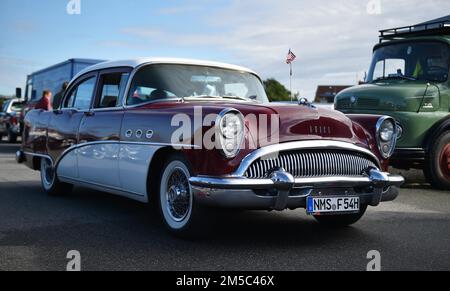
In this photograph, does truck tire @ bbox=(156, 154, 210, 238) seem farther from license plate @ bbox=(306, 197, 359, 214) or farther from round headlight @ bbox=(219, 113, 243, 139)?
license plate @ bbox=(306, 197, 359, 214)

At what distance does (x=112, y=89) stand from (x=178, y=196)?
6.37ft

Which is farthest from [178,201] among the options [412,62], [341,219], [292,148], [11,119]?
[11,119]

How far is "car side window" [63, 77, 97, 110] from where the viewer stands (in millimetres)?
6684

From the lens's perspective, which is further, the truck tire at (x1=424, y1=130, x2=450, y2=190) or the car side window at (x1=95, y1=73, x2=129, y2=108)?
the truck tire at (x1=424, y1=130, x2=450, y2=190)

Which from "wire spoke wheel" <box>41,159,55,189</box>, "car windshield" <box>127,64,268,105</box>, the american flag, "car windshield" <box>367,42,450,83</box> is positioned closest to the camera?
"car windshield" <box>127,64,268,105</box>

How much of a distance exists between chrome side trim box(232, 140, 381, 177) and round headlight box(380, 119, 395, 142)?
436mm

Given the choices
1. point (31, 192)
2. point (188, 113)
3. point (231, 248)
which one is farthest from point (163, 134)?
point (31, 192)

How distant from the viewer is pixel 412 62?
31.5 feet

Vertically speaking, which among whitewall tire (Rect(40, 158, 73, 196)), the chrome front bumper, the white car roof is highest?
the white car roof

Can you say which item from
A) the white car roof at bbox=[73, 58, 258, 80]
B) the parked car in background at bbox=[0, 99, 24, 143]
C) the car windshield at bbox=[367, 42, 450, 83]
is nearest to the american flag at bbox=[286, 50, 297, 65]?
the white car roof at bbox=[73, 58, 258, 80]

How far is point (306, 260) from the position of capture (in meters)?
4.14

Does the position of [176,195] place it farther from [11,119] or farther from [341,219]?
[11,119]

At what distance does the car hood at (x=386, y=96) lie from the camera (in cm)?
878

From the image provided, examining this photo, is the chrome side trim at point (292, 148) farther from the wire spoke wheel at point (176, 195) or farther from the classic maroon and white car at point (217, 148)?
the wire spoke wheel at point (176, 195)
